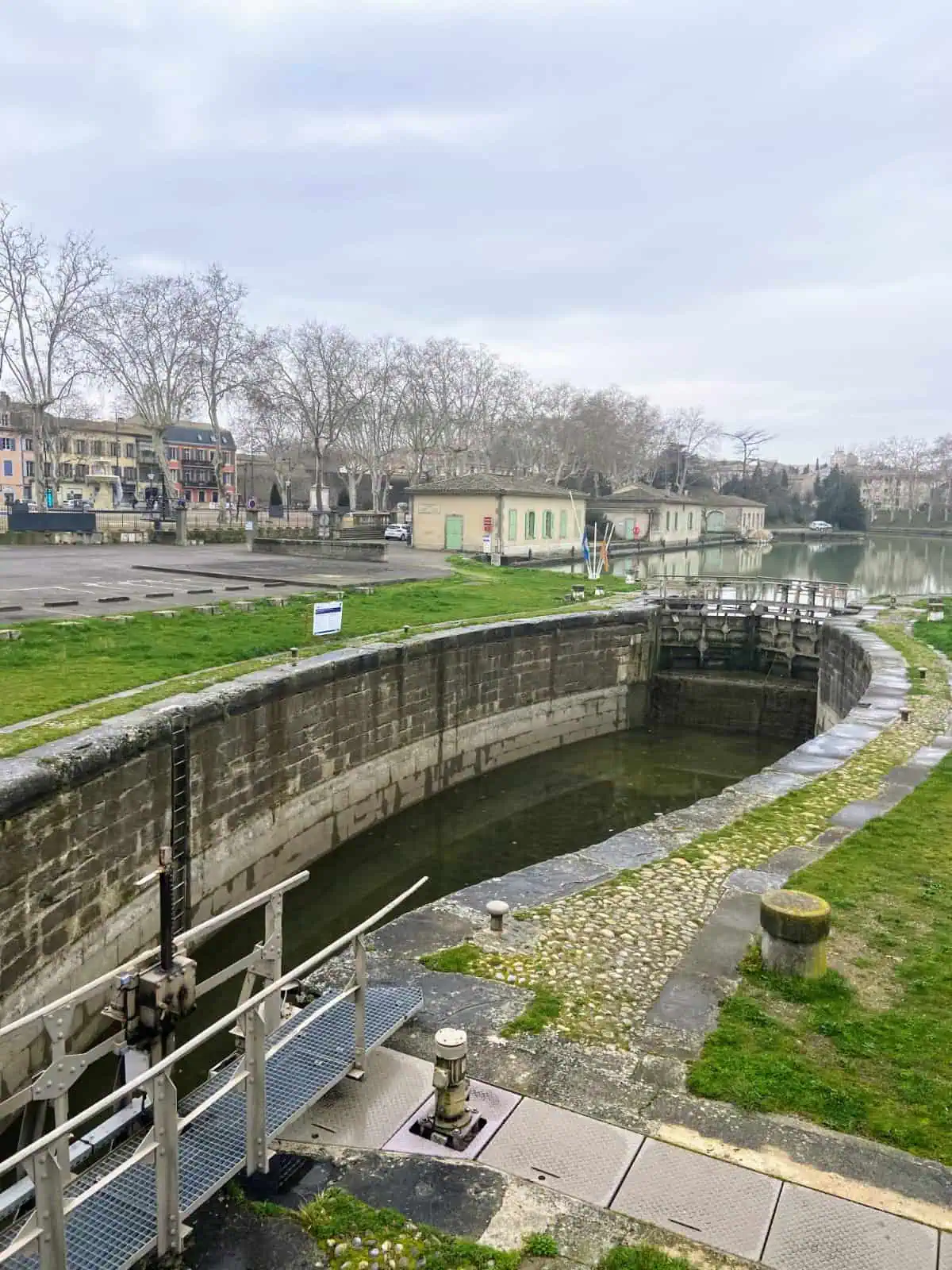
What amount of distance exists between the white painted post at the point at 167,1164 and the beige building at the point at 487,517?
113 feet

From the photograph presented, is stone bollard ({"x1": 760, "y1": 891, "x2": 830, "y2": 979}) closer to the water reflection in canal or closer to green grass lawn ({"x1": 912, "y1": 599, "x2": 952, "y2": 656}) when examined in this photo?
the water reflection in canal

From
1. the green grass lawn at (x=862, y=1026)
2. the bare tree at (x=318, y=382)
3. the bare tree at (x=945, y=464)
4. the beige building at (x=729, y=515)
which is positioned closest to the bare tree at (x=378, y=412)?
the bare tree at (x=318, y=382)

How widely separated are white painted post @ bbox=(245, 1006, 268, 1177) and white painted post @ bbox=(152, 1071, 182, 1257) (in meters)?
0.48

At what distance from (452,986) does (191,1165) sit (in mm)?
2411

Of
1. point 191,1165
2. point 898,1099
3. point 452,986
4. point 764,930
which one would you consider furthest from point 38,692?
point 898,1099

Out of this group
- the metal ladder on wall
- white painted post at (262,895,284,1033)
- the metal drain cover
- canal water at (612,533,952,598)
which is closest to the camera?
the metal drain cover

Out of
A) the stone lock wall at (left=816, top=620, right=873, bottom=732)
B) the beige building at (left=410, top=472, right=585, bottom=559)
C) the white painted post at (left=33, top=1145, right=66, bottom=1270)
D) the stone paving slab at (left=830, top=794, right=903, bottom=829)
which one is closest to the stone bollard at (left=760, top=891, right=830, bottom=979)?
the stone paving slab at (left=830, top=794, right=903, bottom=829)

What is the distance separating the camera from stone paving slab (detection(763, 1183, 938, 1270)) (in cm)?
404

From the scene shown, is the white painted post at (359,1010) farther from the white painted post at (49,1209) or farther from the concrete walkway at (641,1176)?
the white painted post at (49,1209)

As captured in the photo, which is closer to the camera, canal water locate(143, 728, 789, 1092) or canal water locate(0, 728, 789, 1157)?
canal water locate(0, 728, 789, 1157)

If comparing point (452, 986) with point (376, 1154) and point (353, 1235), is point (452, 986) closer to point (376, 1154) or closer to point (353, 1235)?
point (376, 1154)

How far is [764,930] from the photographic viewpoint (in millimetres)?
6617

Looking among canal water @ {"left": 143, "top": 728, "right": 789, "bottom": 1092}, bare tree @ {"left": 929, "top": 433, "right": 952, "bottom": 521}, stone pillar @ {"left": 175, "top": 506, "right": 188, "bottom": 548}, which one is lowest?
canal water @ {"left": 143, "top": 728, "right": 789, "bottom": 1092}

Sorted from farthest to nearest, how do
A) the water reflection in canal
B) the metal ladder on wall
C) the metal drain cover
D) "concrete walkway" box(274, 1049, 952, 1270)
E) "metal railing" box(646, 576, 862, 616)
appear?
"metal railing" box(646, 576, 862, 616) → the water reflection in canal → the metal ladder on wall → the metal drain cover → "concrete walkway" box(274, 1049, 952, 1270)
